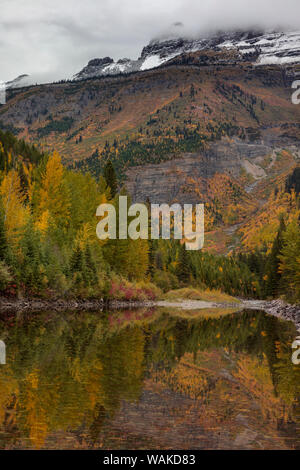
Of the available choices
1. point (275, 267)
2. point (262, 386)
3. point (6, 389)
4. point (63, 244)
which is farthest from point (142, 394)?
point (275, 267)

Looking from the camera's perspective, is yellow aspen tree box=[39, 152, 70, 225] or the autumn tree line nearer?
the autumn tree line

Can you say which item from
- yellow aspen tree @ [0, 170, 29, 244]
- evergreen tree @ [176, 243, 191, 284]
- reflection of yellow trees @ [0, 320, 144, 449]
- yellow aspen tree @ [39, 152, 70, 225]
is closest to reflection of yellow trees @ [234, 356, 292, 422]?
reflection of yellow trees @ [0, 320, 144, 449]

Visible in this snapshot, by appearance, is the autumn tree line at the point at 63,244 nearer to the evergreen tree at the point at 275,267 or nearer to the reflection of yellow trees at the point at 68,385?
the evergreen tree at the point at 275,267

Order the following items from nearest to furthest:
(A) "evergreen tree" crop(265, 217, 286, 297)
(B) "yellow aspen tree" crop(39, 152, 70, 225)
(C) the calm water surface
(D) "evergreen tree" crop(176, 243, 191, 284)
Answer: (C) the calm water surface → (B) "yellow aspen tree" crop(39, 152, 70, 225) → (A) "evergreen tree" crop(265, 217, 286, 297) → (D) "evergreen tree" crop(176, 243, 191, 284)

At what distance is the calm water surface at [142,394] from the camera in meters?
11.3

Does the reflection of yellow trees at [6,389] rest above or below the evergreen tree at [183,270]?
above

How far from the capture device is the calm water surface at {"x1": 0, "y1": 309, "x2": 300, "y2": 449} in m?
11.3

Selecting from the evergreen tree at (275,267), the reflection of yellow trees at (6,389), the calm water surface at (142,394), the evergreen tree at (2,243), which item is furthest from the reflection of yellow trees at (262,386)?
the evergreen tree at (275,267)

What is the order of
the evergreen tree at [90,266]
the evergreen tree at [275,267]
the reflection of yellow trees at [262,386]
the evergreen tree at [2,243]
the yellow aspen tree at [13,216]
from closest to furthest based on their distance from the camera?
the reflection of yellow trees at [262,386] < the evergreen tree at [2,243] < the yellow aspen tree at [13,216] < the evergreen tree at [90,266] < the evergreen tree at [275,267]

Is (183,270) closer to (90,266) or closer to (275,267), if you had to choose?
(275,267)

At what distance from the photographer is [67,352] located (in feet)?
74.6

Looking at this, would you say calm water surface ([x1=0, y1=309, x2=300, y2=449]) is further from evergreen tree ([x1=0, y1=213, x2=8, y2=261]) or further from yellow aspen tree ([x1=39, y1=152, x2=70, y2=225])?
yellow aspen tree ([x1=39, y1=152, x2=70, y2=225])
